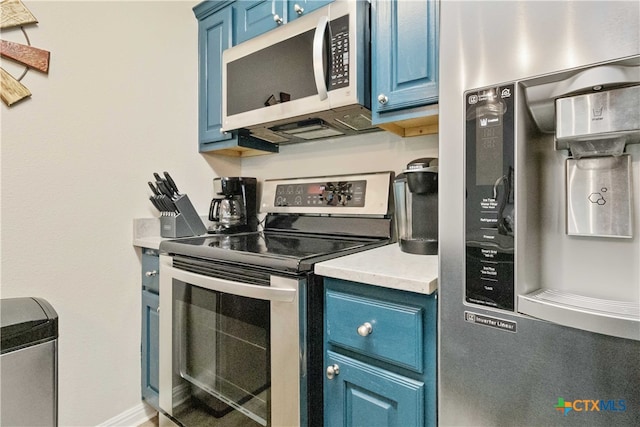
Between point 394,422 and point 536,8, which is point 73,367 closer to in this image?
point 394,422

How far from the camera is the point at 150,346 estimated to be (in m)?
1.51

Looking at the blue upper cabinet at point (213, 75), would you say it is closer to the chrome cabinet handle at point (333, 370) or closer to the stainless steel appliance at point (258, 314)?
the stainless steel appliance at point (258, 314)

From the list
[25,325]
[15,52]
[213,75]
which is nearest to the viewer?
[25,325]

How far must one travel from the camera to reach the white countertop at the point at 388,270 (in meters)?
0.74

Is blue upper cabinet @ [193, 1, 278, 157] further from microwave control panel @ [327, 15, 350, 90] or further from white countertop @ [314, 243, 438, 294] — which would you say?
white countertop @ [314, 243, 438, 294]

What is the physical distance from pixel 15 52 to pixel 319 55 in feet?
3.82

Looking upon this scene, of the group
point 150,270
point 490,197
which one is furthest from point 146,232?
point 490,197

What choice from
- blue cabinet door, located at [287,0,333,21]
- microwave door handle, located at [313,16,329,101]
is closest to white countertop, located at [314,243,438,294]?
microwave door handle, located at [313,16,329,101]

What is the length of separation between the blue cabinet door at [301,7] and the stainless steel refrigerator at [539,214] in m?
0.81

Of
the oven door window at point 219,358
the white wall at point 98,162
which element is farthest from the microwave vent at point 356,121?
the oven door window at point 219,358

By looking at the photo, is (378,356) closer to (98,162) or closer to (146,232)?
(146,232)

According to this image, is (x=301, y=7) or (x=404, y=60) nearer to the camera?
(x=404, y=60)

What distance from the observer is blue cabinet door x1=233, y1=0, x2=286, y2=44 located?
142 centimetres

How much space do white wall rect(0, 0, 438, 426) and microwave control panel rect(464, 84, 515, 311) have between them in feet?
2.44
